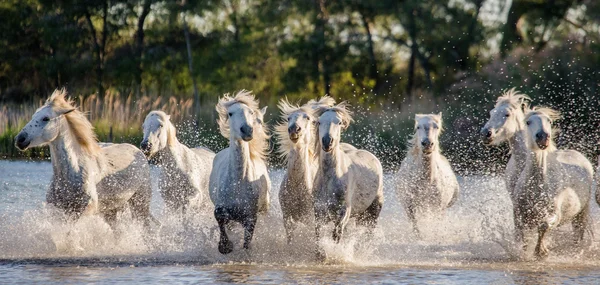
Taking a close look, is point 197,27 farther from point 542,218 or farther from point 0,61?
point 542,218

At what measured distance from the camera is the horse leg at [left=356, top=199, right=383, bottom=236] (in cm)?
1108

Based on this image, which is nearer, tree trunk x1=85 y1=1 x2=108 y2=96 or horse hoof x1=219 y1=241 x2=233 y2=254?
horse hoof x1=219 y1=241 x2=233 y2=254

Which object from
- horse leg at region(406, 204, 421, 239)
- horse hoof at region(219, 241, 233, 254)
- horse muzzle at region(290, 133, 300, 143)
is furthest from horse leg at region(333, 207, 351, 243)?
horse leg at region(406, 204, 421, 239)

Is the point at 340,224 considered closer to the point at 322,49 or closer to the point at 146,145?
the point at 146,145

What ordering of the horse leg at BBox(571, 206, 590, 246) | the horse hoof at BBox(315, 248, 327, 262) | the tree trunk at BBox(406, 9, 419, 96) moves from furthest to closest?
the tree trunk at BBox(406, 9, 419, 96)
the horse leg at BBox(571, 206, 590, 246)
the horse hoof at BBox(315, 248, 327, 262)

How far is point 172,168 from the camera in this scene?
12000 millimetres

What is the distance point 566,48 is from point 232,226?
14852 mm

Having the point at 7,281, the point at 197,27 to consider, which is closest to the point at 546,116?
the point at 7,281

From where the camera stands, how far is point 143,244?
11102 mm

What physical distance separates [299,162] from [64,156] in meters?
2.30

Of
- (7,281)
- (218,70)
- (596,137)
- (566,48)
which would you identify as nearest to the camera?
(7,281)

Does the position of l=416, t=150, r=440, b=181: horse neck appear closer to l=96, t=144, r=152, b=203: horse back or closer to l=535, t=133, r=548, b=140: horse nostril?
l=535, t=133, r=548, b=140: horse nostril

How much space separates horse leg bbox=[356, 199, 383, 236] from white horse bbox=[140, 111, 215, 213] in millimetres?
1950

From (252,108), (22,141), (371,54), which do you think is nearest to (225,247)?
(252,108)
